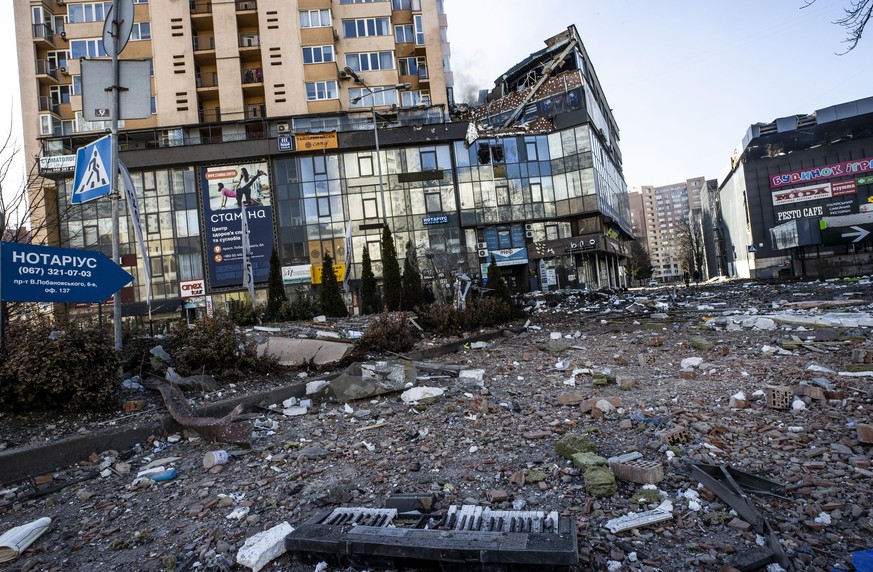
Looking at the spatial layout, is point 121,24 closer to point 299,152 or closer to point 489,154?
point 299,152

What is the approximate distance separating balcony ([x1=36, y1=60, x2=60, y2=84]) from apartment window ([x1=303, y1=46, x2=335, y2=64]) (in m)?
18.7

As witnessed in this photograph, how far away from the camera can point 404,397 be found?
20.7ft

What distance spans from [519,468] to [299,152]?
3273 cm

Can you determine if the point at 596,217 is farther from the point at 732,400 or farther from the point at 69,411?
the point at 69,411

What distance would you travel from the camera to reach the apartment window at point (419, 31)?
3584cm

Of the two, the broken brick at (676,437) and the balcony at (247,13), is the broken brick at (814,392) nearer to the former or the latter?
the broken brick at (676,437)

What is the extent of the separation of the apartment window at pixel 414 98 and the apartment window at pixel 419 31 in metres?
3.50

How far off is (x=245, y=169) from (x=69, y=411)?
3079 centimetres

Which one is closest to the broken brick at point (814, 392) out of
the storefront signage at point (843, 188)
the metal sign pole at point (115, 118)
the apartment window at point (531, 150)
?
the metal sign pole at point (115, 118)

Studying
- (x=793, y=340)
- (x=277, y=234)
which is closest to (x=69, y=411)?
(x=793, y=340)

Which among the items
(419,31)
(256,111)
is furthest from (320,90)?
(419,31)

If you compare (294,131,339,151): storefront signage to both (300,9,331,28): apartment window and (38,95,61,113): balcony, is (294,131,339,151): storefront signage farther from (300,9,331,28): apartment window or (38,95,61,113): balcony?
(38,95,61,113): balcony

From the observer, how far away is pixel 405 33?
36.2m

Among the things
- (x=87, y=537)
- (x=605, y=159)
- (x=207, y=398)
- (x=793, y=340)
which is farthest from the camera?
(x=605, y=159)
